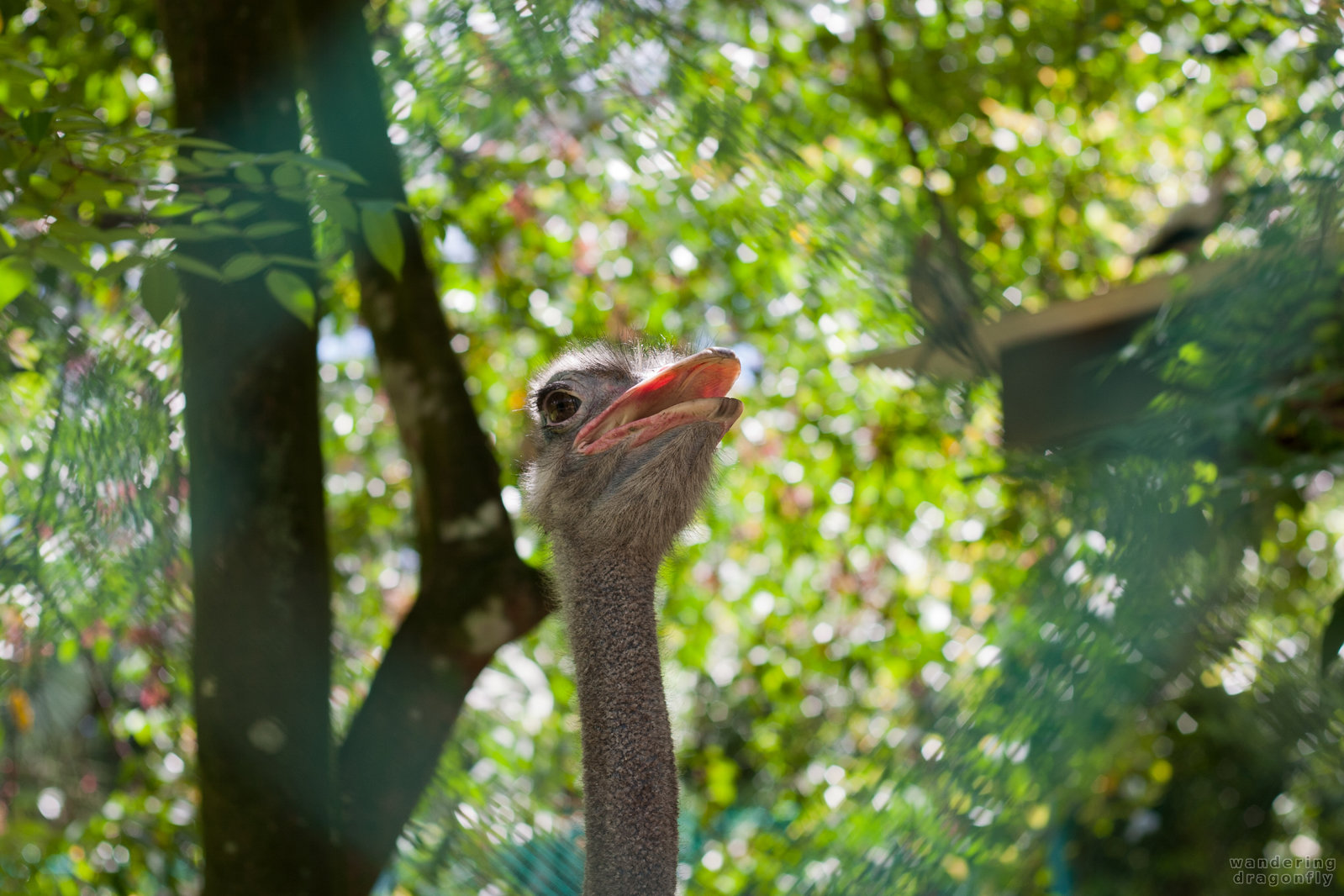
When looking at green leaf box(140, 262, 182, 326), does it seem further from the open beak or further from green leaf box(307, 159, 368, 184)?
the open beak

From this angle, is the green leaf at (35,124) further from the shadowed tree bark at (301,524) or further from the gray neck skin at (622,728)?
the gray neck skin at (622,728)

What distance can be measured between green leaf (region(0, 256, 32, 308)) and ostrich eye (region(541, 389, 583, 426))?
→ 77 centimetres

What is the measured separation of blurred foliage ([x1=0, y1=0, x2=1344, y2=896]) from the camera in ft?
6.80

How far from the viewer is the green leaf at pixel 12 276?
1.49m

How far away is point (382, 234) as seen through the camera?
1700mm

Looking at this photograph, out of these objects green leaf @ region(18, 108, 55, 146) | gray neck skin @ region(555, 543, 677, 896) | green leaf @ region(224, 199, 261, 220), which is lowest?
gray neck skin @ region(555, 543, 677, 896)

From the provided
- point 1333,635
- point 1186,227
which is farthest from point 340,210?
point 1186,227

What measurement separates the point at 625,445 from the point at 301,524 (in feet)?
2.63

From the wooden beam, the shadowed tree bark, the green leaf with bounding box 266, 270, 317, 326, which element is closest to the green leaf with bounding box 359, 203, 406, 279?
the green leaf with bounding box 266, 270, 317, 326

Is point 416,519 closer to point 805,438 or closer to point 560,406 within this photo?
point 560,406

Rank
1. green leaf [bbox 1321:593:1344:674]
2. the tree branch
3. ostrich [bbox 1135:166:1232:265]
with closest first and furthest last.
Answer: green leaf [bbox 1321:593:1344:674]
the tree branch
ostrich [bbox 1135:166:1232:265]

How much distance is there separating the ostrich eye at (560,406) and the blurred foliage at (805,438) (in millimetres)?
320

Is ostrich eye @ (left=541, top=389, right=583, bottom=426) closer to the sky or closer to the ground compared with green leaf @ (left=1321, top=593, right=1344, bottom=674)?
closer to the sky

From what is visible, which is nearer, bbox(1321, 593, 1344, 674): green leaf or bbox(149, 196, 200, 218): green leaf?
bbox(1321, 593, 1344, 674): green leaf
